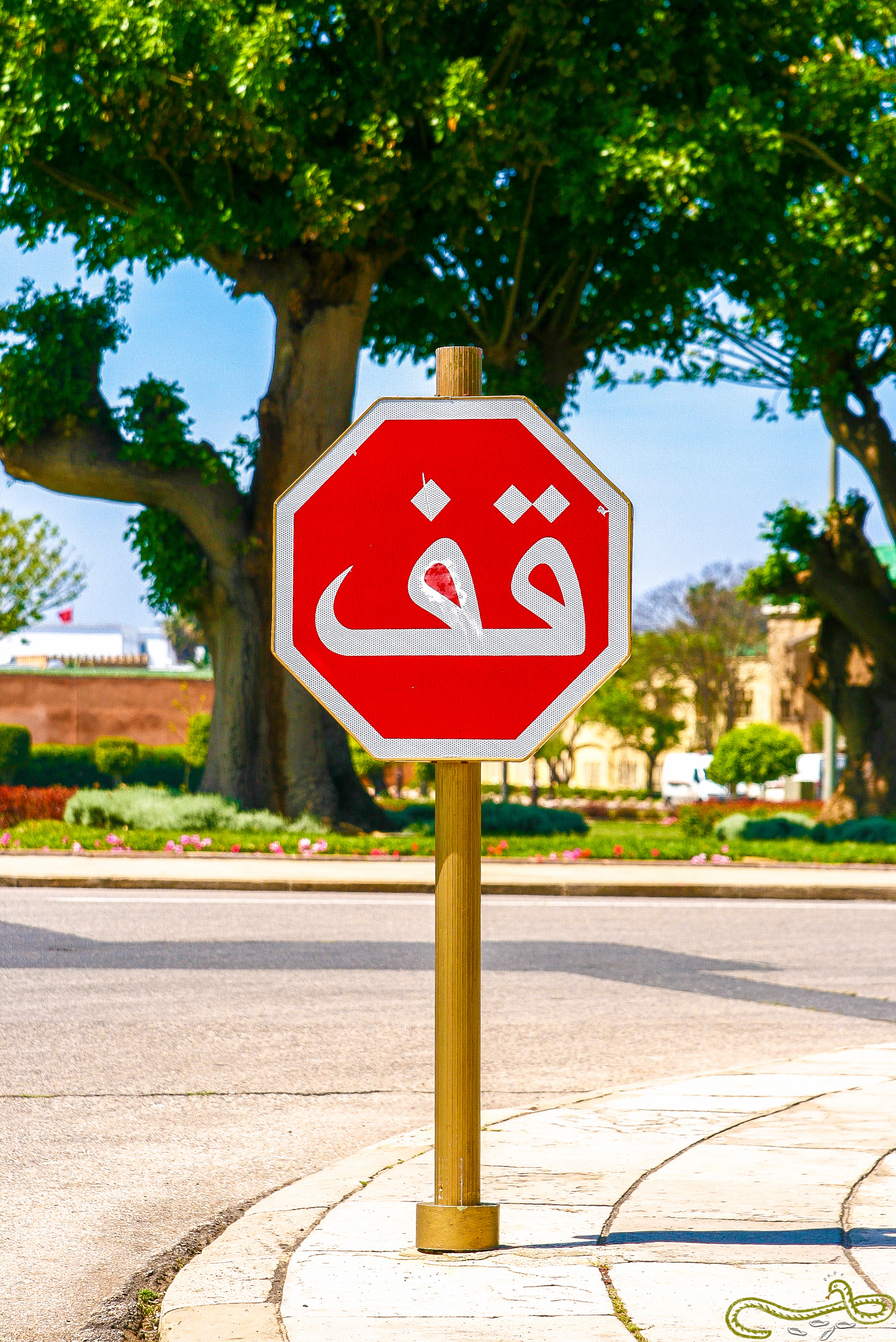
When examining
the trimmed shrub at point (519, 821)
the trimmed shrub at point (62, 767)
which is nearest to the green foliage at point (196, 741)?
the trimmed shrub at point (62, 767)

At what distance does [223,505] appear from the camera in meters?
21.1

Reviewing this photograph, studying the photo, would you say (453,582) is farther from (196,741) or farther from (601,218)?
(196,741)

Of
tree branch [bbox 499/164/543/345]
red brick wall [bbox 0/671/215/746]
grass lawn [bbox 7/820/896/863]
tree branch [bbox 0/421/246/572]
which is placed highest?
tree branch [bbox 499/164/543/345]

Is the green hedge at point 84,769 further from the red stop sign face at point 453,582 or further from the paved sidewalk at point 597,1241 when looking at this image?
the red stop sign face at point 453,582

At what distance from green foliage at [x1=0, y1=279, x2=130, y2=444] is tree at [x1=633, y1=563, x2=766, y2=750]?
4507cm

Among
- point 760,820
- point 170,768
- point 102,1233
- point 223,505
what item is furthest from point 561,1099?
point 170,768

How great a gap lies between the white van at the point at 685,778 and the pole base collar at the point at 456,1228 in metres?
61.4

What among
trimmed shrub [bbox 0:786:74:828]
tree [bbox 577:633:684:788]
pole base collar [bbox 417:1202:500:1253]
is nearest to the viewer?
pole base collar [bbox 417:1202:500:1253]

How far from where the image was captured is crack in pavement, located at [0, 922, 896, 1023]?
918 cm

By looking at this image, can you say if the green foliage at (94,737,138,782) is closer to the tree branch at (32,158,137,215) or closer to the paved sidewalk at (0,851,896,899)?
the tree branch at (32,158,137,215)

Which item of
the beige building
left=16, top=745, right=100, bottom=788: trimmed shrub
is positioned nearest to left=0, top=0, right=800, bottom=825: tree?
left=16, top=745, right=100, bottom=788: trimmed shrub

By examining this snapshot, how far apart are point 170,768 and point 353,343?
81.8 ft

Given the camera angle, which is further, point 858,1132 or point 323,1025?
point 323,1025

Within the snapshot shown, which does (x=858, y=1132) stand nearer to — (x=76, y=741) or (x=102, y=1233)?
(x=102, y=1233)
